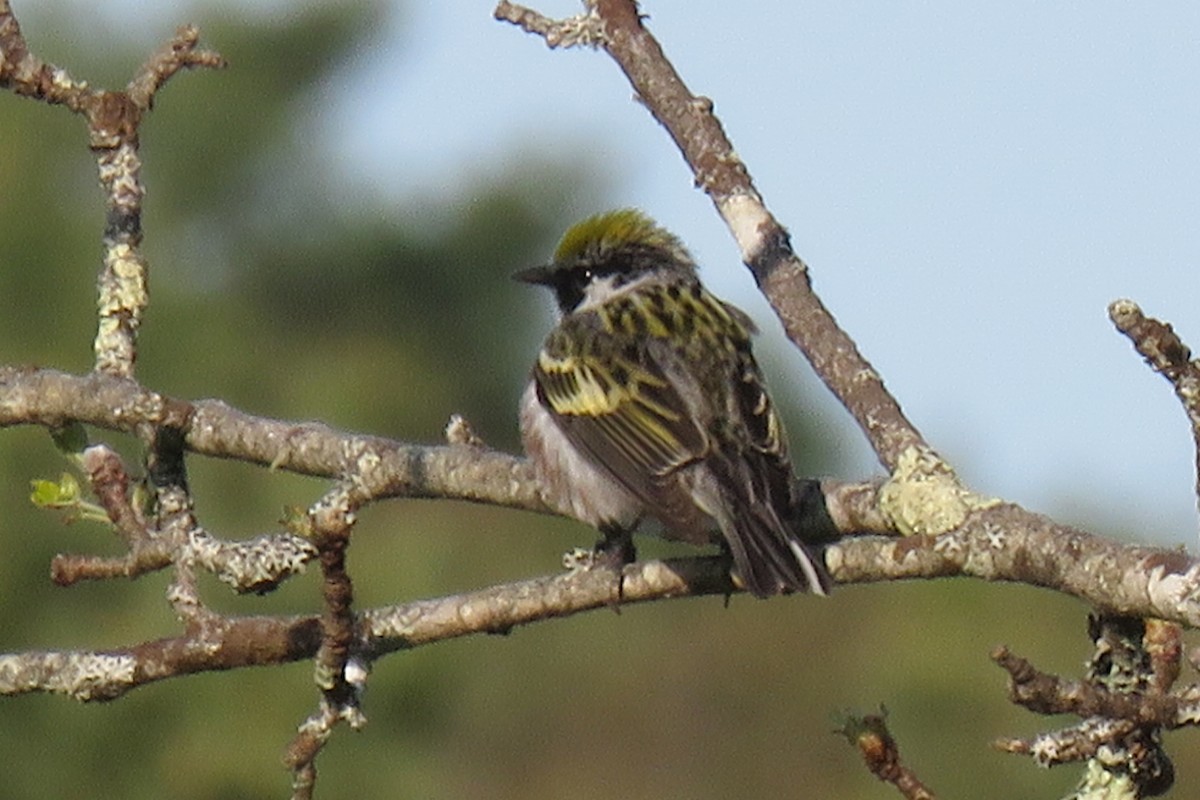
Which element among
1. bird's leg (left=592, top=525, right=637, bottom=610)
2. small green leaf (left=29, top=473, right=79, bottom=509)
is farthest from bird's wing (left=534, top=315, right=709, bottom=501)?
small green leaf (left=29, top=473, right=79, bottom=509)

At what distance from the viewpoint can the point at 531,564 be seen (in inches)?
1486

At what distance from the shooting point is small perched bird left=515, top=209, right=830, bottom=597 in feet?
20.0

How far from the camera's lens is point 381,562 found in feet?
74.1

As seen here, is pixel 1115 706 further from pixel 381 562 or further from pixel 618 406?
pixel 381 562

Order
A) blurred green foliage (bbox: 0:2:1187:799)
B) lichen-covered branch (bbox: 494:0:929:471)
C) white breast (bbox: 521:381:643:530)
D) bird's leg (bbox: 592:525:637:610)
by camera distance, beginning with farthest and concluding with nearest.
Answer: blurred green foliage (bbox: 0:2:1187:799) → white breast (bbox: 521:381:643:530) → lichen-covered branch (bbox: 494:0:929:471) → bird's leg (bbox: 592:525:637:610)

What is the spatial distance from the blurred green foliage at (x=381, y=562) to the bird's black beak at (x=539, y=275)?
7.67 ft

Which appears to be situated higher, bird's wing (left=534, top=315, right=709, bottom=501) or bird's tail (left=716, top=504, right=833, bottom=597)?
bird's wing (left=534, top=315, right=709, bottom=501)

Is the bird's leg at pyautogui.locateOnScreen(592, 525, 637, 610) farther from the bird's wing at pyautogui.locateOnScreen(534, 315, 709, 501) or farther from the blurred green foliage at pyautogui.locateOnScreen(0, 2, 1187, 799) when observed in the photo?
the blurred green foliage at pyautogui.locateOnScreen(0, 2, 1187, 799)

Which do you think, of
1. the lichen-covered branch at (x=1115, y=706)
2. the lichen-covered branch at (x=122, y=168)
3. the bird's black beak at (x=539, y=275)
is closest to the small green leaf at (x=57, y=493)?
the lichen-covered branch at (x=122, y=168)

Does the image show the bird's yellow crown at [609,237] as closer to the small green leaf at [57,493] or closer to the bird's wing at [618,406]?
the bird's wing at [618,406]

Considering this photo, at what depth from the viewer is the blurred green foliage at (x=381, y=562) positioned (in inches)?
883

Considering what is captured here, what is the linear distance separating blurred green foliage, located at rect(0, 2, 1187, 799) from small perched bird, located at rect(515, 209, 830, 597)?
3.94 ft

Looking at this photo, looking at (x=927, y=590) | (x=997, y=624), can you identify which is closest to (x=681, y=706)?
(x=927, y=590)

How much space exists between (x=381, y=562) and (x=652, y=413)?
624 inches
